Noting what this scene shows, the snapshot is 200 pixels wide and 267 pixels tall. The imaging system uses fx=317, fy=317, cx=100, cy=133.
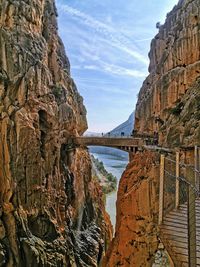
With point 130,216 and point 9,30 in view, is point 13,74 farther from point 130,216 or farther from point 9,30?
point 130,216

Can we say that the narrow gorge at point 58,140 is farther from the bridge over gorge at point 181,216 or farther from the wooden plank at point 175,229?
the wooden plank at point 175,229

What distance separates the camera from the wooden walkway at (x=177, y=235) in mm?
4766

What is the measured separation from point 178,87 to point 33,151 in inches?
485

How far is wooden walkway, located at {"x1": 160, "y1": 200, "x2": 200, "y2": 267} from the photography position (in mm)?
4766

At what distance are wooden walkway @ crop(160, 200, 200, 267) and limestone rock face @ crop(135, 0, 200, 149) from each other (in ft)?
35.1

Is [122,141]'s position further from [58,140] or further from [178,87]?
[178,87]

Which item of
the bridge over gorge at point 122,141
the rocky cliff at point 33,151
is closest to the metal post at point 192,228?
the bridge over gorge at point 122,141

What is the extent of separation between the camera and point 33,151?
25547 millimetres

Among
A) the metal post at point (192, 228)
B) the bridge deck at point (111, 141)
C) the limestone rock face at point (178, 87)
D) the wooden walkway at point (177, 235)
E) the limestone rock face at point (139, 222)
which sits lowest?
the limestone rock face at point (139, 222)

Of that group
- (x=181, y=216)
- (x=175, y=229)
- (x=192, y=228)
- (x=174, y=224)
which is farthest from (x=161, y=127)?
(x=192, y=228)

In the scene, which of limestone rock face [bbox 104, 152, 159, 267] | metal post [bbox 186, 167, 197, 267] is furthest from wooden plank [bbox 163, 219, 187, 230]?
limestone rock face [bbox 104, 152, 159, 267]

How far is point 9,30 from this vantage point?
26.0 m

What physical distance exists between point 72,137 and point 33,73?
869 centimetres

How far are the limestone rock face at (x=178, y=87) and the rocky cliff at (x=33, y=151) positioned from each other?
852cm
